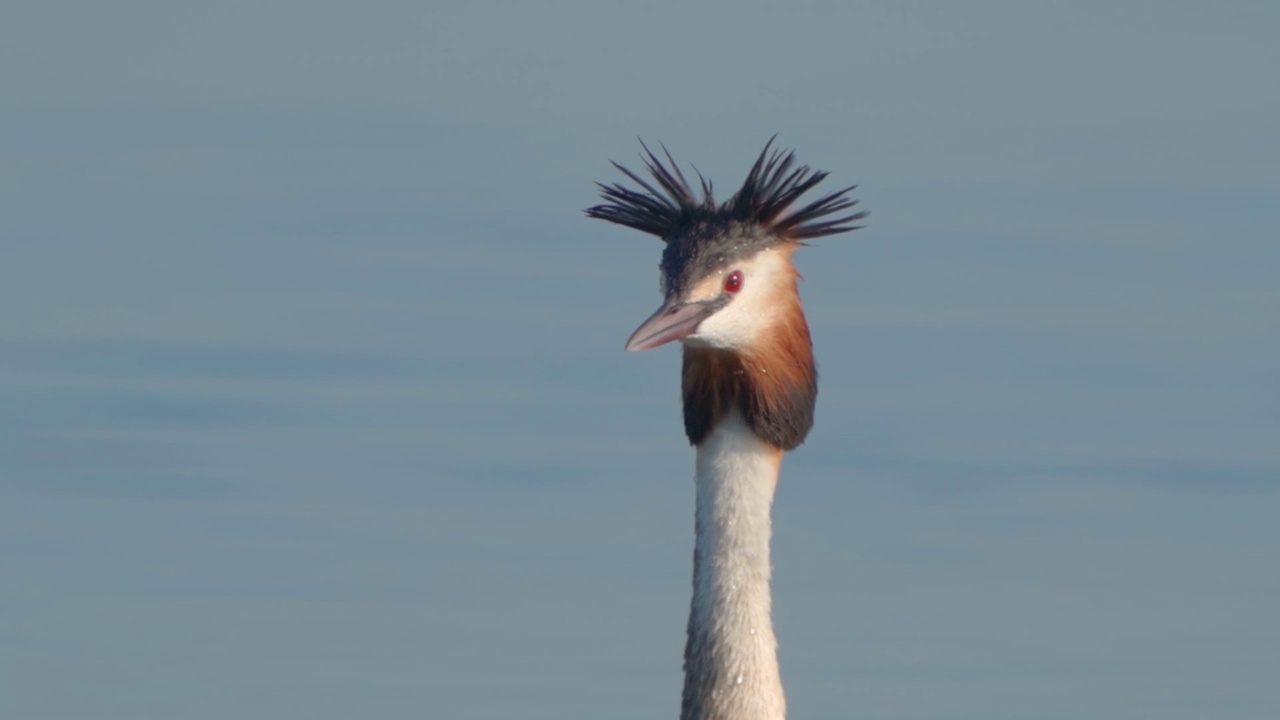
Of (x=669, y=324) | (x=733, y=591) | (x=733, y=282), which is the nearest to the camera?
(x=669, y=324)

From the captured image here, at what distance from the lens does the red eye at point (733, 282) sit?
11.6 metres

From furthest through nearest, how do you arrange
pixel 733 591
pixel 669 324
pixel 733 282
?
pixel 733 282 → pixel 733 591 → pixel 669 324

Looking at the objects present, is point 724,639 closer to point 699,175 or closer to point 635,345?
point 635,345

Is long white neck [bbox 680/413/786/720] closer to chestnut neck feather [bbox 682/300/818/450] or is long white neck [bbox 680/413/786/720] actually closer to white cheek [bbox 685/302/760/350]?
chestnut neck feather [bbox 682/300/818/450]

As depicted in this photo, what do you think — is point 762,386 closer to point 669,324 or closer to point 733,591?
point 669,324

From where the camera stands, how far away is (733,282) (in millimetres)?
11594

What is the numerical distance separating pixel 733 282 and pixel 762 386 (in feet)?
1.78

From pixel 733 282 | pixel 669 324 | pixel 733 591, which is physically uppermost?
pixel 733 282

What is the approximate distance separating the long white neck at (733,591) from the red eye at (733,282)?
0.63 metres

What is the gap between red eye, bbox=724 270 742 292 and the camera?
1156 cm

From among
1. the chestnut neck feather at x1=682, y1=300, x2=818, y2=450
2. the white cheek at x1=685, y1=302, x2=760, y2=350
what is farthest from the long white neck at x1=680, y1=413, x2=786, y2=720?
the white cheek at x1=685, y1=302, x2=760, y2=350

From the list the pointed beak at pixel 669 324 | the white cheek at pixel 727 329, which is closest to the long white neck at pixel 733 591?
the white cheek at pixel 727 329

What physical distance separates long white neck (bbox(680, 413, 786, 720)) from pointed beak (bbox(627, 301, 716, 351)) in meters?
0.55

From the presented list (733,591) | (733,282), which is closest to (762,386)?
(733,282)
